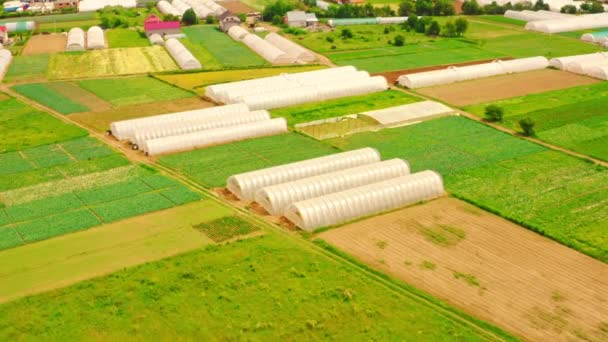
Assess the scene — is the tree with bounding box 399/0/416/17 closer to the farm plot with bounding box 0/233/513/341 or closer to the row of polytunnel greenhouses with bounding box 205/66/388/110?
the row of polytunnel greenhouses with bounding box 205/66/388/110

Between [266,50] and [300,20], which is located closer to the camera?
[266,50]

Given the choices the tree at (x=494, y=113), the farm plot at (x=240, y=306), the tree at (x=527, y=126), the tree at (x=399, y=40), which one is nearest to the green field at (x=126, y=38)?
the tree at (x=399, y=40)

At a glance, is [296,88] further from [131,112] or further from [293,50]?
[293,50]

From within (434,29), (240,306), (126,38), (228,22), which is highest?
(434,29)

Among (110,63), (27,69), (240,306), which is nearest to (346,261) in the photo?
(240,306)

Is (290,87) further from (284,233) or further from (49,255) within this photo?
(49,255)

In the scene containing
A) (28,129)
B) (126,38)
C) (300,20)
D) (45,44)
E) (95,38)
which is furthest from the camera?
(300,20)

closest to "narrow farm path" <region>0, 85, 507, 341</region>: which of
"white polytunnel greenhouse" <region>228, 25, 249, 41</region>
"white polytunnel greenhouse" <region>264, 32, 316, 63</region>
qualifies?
"white polytunnel greenhouse" <region>264, 32, 316, 63</region>
